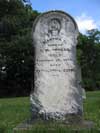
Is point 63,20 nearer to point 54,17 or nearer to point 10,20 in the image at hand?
point 54,17

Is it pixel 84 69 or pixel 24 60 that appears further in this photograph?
pixel 84 69


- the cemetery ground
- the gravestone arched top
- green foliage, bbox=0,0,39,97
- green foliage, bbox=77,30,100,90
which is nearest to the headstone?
the gravestone arched top

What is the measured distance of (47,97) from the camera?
9.48m

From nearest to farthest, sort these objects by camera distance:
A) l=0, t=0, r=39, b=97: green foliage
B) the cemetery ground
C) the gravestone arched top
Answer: the cemetery ground
the gravestone arched top
l=0, t=0, r=39, b=97: green foliage

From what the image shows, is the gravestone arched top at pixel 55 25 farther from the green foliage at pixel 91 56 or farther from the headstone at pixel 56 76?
the green foliage at pixel 91 56

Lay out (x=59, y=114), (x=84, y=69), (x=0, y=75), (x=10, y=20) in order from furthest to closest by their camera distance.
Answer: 1. (x=84, y=69)
2. (x=0, y=75)
3. (x=10, y=20)
4. (x=59, y=114)

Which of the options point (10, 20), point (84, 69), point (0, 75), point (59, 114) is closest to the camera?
point (59, 114)

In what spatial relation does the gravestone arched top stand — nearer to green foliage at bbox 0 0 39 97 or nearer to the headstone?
the headstone

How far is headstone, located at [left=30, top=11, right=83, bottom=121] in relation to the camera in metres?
9.38

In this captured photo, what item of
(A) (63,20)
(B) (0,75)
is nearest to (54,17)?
(A) (63,20)

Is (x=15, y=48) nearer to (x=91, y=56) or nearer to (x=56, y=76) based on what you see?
(x=91, y=56)

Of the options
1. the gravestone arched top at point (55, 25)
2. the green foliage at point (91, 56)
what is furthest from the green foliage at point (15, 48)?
the gravestone arched top at point (55, 25)

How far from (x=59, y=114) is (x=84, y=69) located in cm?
4489

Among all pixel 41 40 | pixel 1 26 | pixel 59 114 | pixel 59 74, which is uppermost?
pixel 1 26
